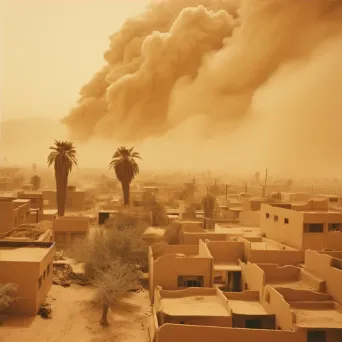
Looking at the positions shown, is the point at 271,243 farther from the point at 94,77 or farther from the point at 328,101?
the point at 94,77

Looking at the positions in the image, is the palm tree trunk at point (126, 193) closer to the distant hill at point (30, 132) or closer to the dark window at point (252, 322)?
the dark window at point (252, 322)

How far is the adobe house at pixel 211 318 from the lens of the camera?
919cm

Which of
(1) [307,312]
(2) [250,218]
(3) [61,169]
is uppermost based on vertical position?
(3) [61,169]

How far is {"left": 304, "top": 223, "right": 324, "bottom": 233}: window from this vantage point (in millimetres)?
16469

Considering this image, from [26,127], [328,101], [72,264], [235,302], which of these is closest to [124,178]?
A: [72,264]

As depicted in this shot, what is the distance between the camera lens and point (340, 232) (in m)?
16.9

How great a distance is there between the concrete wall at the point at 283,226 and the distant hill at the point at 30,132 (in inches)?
1629

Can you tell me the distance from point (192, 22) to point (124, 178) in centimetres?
2543

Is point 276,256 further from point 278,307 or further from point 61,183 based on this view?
point 61,183

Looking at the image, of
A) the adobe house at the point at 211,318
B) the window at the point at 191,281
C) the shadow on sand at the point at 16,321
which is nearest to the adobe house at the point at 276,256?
the window at the point at 191,281

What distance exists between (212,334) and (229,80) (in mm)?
43034

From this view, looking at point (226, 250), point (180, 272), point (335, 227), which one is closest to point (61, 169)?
point (226, 250)

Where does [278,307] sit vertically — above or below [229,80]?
below

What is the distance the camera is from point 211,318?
10320 mm
